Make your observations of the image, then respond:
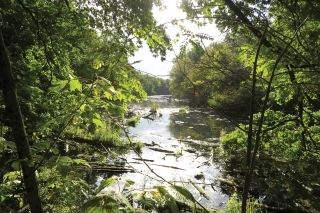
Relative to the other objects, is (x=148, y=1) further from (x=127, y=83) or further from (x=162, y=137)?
(x=162, y=137)

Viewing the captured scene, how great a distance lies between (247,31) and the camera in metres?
3.73

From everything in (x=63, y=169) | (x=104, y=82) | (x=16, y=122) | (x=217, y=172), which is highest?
(x=104, y=82)

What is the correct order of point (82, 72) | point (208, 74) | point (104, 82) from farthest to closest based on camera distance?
point (208, 74) < point (82, 72) < point (104, 82)

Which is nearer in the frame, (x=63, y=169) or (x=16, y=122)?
(x=63, y=169)

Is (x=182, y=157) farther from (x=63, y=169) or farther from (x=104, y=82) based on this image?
(x=104, y=82)

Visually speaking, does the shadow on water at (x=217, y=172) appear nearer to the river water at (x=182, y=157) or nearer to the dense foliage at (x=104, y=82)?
the river water at (x=182, y=157)

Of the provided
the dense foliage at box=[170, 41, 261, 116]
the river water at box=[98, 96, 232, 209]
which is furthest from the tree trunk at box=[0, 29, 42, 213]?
the river water at box=[98, 96, 232, 209]

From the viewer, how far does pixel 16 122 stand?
1422 mm

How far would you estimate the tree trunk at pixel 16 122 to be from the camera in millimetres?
1372

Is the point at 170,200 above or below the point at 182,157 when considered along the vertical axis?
above

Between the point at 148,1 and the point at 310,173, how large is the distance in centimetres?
887

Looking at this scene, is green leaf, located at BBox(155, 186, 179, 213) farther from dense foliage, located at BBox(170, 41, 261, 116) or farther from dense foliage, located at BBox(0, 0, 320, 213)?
dense foliage, located at BBox(170, 41, 261, 116)

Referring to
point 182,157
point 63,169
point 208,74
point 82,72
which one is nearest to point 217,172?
point 182,157

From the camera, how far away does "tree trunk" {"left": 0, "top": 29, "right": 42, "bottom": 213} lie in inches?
54.0
